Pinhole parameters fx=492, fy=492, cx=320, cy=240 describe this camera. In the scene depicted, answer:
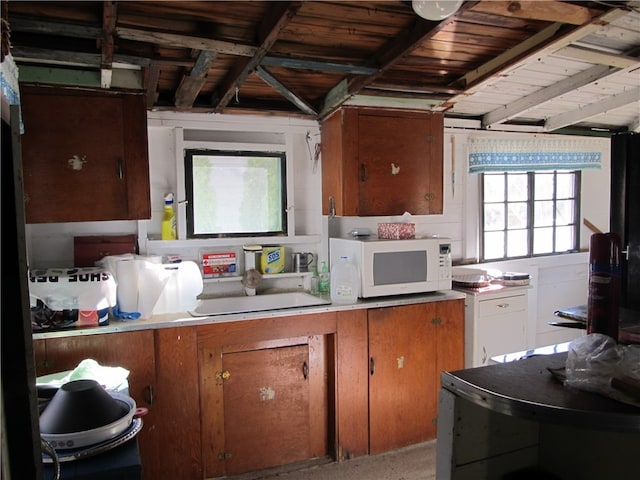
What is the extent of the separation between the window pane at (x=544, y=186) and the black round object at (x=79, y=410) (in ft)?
12.7

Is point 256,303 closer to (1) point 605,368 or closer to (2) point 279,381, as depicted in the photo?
(2) point 279,381

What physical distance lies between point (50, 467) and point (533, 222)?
4.00 meters

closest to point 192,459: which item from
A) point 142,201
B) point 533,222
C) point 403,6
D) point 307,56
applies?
point 142,201

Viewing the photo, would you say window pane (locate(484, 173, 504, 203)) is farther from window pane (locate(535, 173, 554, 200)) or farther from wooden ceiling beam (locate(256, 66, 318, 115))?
wooden ceiling beam (locate(256, 66, 318, 115))

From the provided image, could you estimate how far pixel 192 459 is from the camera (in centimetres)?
251

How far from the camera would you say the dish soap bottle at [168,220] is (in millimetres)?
2949

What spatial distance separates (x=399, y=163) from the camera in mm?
3014

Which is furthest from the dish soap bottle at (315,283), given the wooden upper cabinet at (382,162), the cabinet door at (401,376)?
the cabinet door at (401,376)

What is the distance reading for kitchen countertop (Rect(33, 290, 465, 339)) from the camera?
2301 millimetres

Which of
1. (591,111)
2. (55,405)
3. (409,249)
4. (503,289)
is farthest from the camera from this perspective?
(591,111)

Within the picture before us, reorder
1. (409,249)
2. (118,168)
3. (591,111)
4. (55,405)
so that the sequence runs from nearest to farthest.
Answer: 1. (55,405)
2. (118,168)
3. (409,249)
4. (591,111)

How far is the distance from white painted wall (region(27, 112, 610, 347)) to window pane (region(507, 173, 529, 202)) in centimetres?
39

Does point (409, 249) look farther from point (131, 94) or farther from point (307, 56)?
point (131, 94)

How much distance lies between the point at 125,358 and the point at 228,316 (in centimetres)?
53
